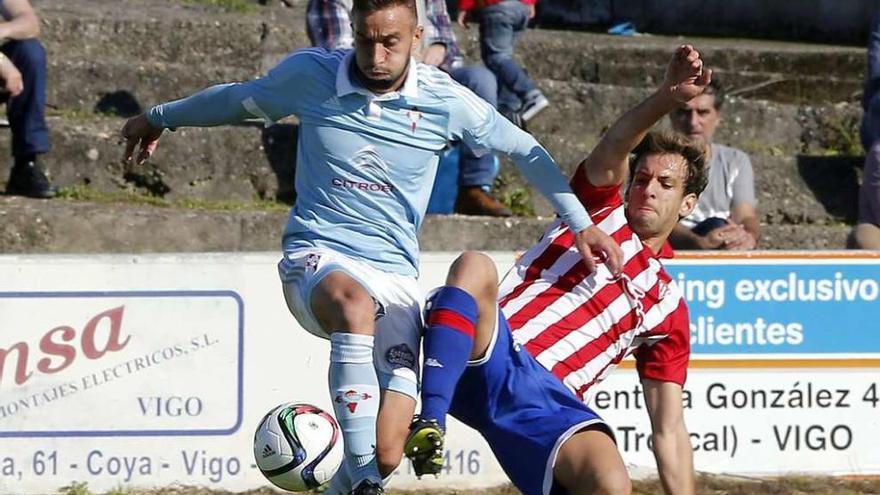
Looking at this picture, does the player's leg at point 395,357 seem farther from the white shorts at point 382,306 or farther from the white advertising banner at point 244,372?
the white advertising banner at point 244,372

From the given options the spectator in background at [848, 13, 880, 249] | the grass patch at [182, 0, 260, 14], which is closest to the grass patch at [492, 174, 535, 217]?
the spectator in background at [848, 13, 880, 249]

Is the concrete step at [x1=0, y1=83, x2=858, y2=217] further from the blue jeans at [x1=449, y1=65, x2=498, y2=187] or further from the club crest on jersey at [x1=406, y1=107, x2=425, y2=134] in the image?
the club crest on jersey at [x1=406, y1=107, x2=425, y2=134]

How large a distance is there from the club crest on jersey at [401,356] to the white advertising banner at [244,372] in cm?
221

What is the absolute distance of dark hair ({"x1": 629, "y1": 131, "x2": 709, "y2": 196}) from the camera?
562cm

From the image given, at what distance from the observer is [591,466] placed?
5137 millimetres

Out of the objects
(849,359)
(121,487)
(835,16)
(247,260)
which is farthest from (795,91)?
(121,487)

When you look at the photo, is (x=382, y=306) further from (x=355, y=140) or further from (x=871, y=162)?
(x=871, y=162)

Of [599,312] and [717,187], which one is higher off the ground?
[717,187]

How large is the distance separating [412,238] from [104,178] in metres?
4.46

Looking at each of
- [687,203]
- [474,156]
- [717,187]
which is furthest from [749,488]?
[474,156]

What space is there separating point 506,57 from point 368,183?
16.4 feet

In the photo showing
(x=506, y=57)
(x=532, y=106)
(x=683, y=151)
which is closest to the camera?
(x=683, y=151)

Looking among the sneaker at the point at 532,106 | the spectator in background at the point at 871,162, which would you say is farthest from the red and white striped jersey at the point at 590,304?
the sneaker at the point at 532,106

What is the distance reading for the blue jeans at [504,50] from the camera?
1009 centimetres
